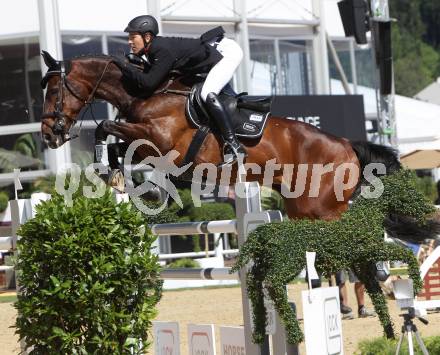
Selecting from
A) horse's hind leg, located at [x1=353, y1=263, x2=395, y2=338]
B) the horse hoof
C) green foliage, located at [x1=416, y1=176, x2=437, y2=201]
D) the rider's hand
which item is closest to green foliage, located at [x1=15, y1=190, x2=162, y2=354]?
horse's hind leg, located at [x1=353, y1=263, x2=395, y2=338]

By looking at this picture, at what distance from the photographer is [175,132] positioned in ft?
22.6

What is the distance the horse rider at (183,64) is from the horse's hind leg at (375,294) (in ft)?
6.44

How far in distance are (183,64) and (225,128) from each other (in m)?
0.56

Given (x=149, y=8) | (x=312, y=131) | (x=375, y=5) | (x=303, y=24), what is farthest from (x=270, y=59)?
(x=312, y=131)

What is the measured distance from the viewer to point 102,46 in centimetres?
1636

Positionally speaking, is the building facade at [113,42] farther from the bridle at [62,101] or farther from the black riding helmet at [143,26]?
the black riding helmet at [143,26]

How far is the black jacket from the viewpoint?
664cm

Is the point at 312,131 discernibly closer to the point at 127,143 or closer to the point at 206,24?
the point at 127,143

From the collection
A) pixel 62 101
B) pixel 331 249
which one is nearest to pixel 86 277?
pixel 331 249

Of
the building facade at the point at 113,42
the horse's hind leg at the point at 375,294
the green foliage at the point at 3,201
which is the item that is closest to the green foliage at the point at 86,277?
the horse's hind leg at the point at 375,294

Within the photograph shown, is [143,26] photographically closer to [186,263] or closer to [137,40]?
[137,40]

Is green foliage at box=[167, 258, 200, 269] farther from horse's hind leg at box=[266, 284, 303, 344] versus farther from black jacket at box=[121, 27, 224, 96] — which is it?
horse's hind leg at box=[266, 284, 303, 344]

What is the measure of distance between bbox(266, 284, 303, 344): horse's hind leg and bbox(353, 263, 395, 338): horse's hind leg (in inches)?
24.1

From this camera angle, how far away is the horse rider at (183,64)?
6664 millimetres
